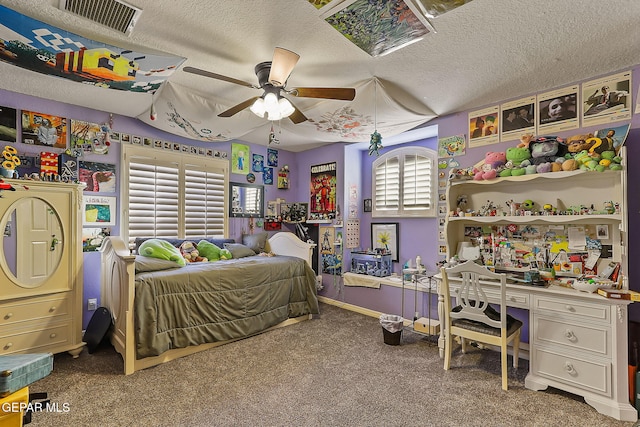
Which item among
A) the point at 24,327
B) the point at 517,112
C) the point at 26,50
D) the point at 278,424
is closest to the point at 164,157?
the point at 26,50

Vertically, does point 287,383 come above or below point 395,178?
below

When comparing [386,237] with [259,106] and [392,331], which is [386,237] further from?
[259,106]

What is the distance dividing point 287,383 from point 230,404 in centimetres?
44

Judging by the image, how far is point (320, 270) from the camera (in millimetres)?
4723

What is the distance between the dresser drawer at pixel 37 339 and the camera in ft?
7.96

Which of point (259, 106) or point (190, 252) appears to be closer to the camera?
point (259, 106)

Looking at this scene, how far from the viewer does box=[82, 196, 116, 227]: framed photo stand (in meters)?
3.20

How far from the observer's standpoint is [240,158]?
4492 mm

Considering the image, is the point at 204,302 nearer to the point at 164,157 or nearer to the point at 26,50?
the point at 164,157

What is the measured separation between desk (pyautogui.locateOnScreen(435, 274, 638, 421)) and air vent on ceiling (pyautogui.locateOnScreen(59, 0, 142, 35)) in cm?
316

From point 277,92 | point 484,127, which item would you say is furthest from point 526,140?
point 277,92

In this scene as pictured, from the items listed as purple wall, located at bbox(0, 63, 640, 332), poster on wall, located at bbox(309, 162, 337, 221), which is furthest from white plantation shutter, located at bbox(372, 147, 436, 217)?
poster on wall, located at bbox(309, 162, 337, 221)

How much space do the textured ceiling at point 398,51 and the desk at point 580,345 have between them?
170cm

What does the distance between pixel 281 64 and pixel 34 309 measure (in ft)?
9.02
